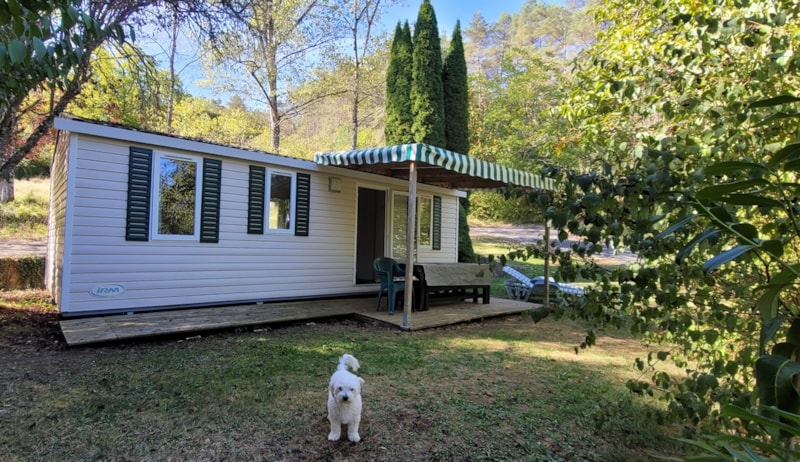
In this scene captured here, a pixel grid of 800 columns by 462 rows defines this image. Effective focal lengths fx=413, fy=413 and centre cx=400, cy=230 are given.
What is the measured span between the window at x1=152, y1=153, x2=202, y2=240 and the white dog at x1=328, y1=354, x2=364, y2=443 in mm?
4040

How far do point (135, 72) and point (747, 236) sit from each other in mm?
6022

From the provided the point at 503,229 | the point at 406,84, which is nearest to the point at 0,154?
the point at 406,84

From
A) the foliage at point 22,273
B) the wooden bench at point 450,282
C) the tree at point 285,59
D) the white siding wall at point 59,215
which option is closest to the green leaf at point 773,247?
the wooden bench at point 450,282

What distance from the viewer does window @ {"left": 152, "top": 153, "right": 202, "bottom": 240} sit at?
5.29 m

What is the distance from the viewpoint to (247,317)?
5.29 m

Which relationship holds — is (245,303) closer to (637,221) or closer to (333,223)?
(333,223)

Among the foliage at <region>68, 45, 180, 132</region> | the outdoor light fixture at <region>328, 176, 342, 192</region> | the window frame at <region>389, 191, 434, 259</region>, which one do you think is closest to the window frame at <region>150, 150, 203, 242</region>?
the foliage at <region>68, 45, 180, 132</region>

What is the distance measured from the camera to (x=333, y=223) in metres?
7.16

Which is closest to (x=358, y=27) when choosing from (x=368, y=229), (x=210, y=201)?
(x=368, y=229)

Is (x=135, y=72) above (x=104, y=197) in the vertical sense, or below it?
above

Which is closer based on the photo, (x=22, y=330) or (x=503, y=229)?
(x=22, y=330)

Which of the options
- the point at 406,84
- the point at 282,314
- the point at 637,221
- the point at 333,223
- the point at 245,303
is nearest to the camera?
the point at 637,221

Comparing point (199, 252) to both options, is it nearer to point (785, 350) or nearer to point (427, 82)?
point (785, 350)

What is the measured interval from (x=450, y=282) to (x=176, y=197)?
4.13 m
